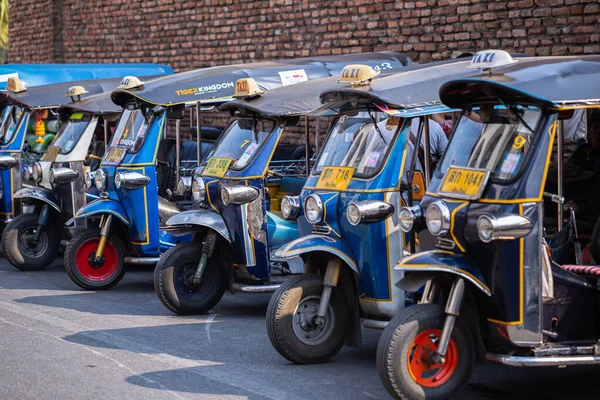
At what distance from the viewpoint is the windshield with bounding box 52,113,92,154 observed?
1140 cm

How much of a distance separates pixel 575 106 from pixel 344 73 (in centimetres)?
220

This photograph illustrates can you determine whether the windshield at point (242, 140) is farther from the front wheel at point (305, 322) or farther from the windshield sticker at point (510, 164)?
the windshield sticker at point (510, 164)

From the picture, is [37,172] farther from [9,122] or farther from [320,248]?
[320,248]

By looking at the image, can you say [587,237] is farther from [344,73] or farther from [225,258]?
[225,258]

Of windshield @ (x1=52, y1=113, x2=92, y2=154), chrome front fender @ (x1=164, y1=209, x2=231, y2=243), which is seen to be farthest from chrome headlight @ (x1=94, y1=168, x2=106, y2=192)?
chrome front fender @ (x1=164, y1=209, x2=231, y2=243)

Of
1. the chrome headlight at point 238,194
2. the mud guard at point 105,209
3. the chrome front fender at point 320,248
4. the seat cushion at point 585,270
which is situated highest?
the chrome headlight at point 238,194

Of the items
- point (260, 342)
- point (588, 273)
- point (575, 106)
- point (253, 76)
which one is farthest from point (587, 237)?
point (253, 76)

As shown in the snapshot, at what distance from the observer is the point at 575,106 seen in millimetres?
5754

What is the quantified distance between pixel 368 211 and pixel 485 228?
4.35ft

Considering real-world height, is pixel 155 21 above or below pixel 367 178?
above

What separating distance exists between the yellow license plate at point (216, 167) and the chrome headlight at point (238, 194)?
32 cm

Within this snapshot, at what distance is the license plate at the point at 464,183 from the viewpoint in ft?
19.0

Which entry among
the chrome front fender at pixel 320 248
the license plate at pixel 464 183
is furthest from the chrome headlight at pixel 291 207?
the license plate at pixel 464 183

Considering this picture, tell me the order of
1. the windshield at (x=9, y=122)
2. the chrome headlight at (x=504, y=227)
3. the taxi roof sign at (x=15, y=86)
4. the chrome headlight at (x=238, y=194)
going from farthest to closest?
1. the windshield at (x=9, y=122)
2. the taxi roof sign at (x=15, y=86)
3. the chrome headlight at (x=238, y=194)
4. the chrome headlight at (x=504, y=227)
